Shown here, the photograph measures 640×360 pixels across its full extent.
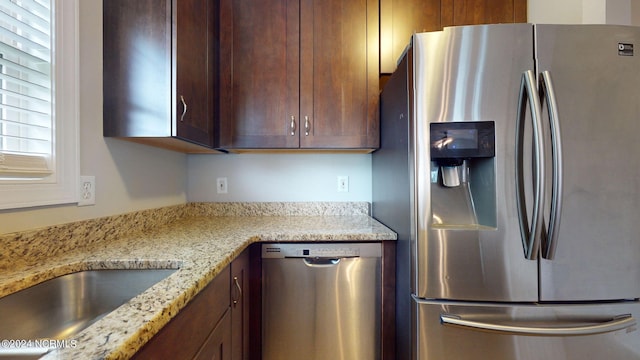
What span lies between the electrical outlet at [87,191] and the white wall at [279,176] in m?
0.80

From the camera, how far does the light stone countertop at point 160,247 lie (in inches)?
18.3

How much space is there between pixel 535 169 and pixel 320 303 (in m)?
1.06

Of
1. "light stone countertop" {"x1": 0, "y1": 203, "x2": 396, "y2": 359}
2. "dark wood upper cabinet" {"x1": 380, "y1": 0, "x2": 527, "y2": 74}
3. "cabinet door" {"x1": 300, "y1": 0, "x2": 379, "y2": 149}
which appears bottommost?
"light stone countertop" {"x1": 0, "y1": 203, "x2": 396, "y2": 359}

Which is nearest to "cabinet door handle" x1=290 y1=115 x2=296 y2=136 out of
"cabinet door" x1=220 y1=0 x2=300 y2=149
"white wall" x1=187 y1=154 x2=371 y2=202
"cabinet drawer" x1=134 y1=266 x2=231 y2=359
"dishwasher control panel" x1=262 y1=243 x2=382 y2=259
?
"cabinet door" x1=220 y1=0 x2=300 y2=149

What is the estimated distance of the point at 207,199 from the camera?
6.07ft

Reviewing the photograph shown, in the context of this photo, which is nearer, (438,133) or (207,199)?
(438,133)

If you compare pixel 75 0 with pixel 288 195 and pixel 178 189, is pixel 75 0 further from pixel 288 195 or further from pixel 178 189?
pixel 288 195

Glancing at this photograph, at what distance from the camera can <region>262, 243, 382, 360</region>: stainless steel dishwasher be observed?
4.20 feet

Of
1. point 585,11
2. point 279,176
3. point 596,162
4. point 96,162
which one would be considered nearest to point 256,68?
point 279,176

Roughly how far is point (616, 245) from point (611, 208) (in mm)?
138

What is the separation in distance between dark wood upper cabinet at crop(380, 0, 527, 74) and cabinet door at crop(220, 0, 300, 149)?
0.52 metres

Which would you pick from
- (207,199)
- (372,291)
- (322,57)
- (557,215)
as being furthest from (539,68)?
(207,199)

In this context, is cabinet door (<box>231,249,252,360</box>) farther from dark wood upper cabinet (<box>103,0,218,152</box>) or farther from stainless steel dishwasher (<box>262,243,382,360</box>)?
dark wood upper cabinet (<box>103,0,218,152</box>)

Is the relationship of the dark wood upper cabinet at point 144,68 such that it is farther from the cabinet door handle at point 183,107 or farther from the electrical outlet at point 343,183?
the electrical outlet at point 343,183
